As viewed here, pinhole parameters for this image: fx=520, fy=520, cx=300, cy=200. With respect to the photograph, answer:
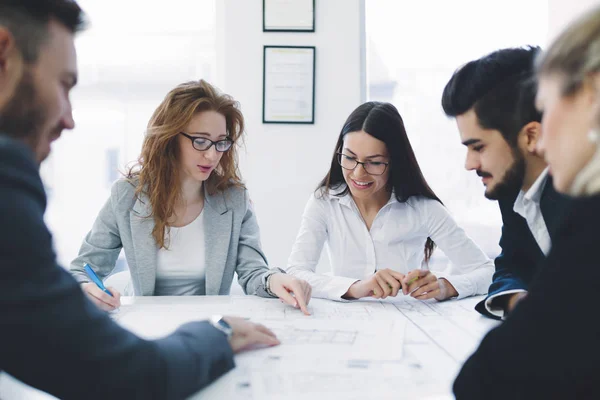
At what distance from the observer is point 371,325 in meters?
1.26

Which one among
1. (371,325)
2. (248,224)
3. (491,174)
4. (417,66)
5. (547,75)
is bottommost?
(371,325)

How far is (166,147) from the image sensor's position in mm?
1808

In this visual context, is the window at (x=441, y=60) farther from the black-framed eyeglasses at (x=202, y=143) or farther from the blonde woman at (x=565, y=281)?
the blonde woman at (x=565, y=281)

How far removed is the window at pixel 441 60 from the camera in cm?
309

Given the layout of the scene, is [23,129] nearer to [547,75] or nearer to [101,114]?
[547,75]

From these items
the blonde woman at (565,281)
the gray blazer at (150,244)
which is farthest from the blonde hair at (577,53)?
the gray blazer at (150,244)

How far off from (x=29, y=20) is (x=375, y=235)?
1.51m

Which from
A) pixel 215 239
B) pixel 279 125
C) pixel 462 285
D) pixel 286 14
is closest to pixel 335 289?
pixel 462 285

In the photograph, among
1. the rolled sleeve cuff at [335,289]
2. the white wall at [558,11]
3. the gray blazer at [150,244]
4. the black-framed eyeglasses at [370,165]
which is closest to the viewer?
the rolled sleeve cuff at [335,289]

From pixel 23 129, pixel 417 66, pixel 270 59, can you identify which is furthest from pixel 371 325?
pixel 417 66

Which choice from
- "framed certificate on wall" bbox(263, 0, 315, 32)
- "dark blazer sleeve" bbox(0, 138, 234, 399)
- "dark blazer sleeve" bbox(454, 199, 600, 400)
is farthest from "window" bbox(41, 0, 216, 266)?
"dark blazer sleeve" bbox(454, 199, 600, 400)

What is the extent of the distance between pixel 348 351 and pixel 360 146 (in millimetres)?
1005

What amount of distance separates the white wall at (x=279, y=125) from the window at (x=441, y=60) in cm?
23

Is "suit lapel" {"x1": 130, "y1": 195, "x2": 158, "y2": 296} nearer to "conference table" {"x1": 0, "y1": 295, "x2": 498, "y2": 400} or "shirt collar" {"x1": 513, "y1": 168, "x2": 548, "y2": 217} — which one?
"conference table" {"x1": 0, "y1": 295, "x2": 498, "y2": 400}
